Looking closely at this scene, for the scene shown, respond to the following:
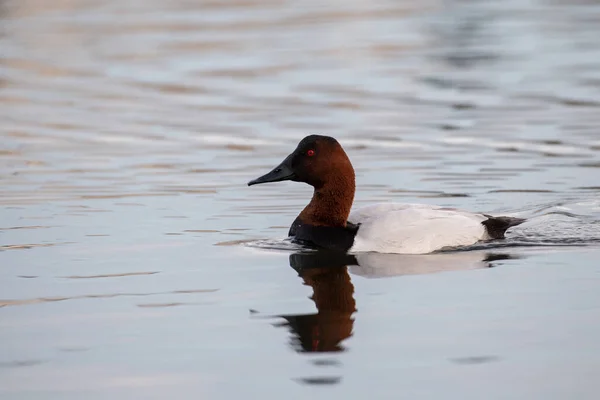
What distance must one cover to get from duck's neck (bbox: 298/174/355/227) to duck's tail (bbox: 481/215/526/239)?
1.07m

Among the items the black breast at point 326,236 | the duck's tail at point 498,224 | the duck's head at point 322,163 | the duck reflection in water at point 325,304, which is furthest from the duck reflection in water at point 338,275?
the duck's head at point 322,163

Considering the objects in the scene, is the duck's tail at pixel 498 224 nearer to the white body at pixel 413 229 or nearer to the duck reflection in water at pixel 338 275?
the white body at pixel 413 229

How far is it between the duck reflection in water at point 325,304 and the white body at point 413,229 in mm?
289

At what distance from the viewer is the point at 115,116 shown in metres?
16.9

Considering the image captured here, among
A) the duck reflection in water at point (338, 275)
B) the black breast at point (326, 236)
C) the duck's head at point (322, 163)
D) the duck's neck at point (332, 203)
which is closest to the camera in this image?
the duck reflection in water at point (338, 275)

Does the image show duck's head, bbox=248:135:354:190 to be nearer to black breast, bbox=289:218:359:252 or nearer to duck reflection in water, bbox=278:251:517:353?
black breast, bbox=289:218:359:252

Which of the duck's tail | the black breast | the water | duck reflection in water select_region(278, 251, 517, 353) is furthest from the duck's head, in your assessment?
the duck's tail

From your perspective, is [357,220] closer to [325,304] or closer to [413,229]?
[413,229]

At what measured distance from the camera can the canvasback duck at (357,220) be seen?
366 inches

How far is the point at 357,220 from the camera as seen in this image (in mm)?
9555

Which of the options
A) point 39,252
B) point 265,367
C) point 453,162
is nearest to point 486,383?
point 265,367

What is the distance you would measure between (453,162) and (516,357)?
706 cm

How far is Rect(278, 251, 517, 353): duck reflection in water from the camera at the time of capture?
6.61m

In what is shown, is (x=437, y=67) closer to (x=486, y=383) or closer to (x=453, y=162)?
(x=453, y=162)
